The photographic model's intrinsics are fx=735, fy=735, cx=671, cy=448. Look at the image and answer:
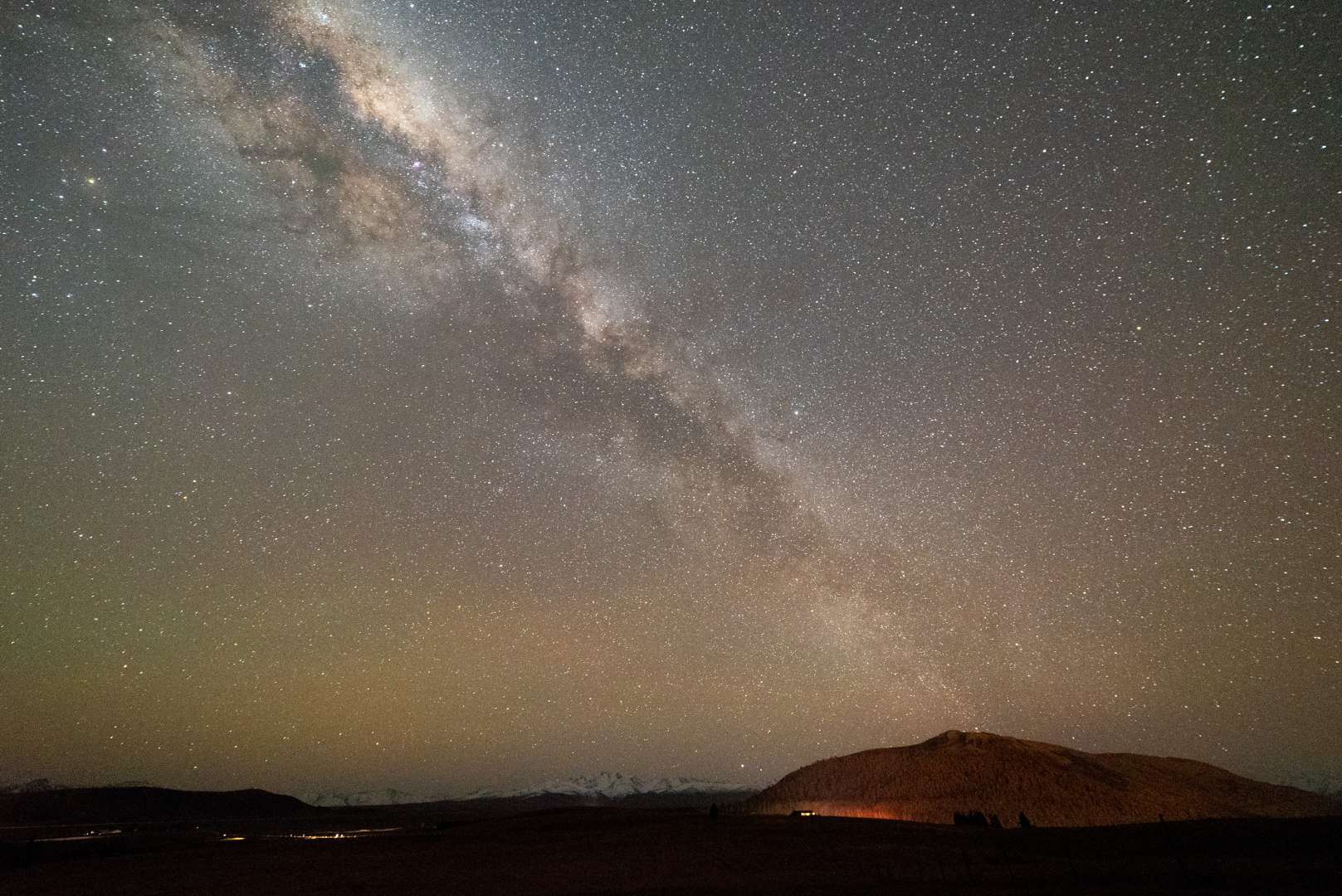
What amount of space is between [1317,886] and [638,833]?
87.7 feet

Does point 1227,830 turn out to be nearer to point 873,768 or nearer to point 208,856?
point 873,768

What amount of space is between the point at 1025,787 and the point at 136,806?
160 metres

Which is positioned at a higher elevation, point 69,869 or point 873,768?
point 873,768

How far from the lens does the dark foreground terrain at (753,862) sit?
19.2 m

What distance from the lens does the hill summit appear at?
44.2 meters

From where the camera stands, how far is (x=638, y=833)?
118ft

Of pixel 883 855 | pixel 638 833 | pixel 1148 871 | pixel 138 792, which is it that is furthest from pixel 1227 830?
pixel 138 792

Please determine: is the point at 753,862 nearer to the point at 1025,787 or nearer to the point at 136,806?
the point at 1025,787

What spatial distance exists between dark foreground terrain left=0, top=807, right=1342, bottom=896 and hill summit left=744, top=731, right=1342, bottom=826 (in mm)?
13451

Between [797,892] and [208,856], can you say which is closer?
[797,892]

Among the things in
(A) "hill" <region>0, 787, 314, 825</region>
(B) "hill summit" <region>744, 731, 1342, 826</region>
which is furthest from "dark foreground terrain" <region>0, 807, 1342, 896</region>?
(A) "hill" <region>0, 787, 314, 825</region>

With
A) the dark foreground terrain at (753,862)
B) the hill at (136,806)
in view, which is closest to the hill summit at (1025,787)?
the dark foreground terrain at (753,862)

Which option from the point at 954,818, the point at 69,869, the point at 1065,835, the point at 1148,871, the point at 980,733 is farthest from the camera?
the point at 980,733

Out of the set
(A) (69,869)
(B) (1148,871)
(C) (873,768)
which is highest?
(C) (873,768)
